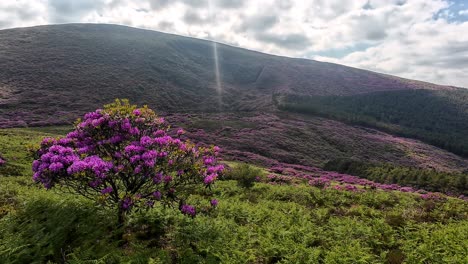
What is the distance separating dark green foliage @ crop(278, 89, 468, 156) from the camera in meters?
87.6

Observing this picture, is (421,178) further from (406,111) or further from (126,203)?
(406,111)

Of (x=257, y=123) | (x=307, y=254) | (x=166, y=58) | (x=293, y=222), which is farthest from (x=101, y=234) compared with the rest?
(x=166, y=58)

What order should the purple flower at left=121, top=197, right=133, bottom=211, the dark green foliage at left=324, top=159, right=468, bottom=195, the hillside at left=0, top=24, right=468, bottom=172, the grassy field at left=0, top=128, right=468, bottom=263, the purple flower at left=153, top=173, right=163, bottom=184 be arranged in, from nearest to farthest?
1. the grassy field at left=0, top=128, right=468, bottom=263
2. the purple flower at left=121, top=197, right=133, bottom=211
3. the purple flower at left=153, top=173, right=163, bottom=184
4. the dark green foliage at left=324, top=159, right=468, bottom=195
5. the hillside at left=0, top=24, right=468, bottom=172

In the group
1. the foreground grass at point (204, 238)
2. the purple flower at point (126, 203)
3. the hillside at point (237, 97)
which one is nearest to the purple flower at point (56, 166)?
the foreground grass at point (204, 238)

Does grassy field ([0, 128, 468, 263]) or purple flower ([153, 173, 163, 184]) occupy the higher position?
purple flower ([153, 173, 163, 184])

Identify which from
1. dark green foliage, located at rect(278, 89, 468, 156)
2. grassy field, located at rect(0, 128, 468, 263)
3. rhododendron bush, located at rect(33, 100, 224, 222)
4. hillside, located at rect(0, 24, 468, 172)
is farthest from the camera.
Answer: dark green foliage, located at rect(278, 89, 468, 156)

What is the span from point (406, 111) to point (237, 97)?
58.7 metres

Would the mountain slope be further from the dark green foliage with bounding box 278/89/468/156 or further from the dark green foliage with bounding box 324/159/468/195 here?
the dark green foliage with bounding box 324/159/468/195

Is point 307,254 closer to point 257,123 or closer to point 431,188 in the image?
point 431,188

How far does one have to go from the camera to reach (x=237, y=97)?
4200 inches

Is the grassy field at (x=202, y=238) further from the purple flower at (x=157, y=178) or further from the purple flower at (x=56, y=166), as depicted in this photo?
the purple flower at (x=157, y=178)

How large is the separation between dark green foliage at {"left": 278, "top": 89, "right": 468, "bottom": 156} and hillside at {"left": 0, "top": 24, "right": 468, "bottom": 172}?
15.7 inches

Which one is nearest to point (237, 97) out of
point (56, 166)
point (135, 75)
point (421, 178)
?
point (135, 75)

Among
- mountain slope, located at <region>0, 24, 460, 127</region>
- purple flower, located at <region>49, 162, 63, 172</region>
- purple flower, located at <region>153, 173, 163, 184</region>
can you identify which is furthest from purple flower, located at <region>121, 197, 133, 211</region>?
mountain slope, located at <region>0, 24, 460, 127</region>
